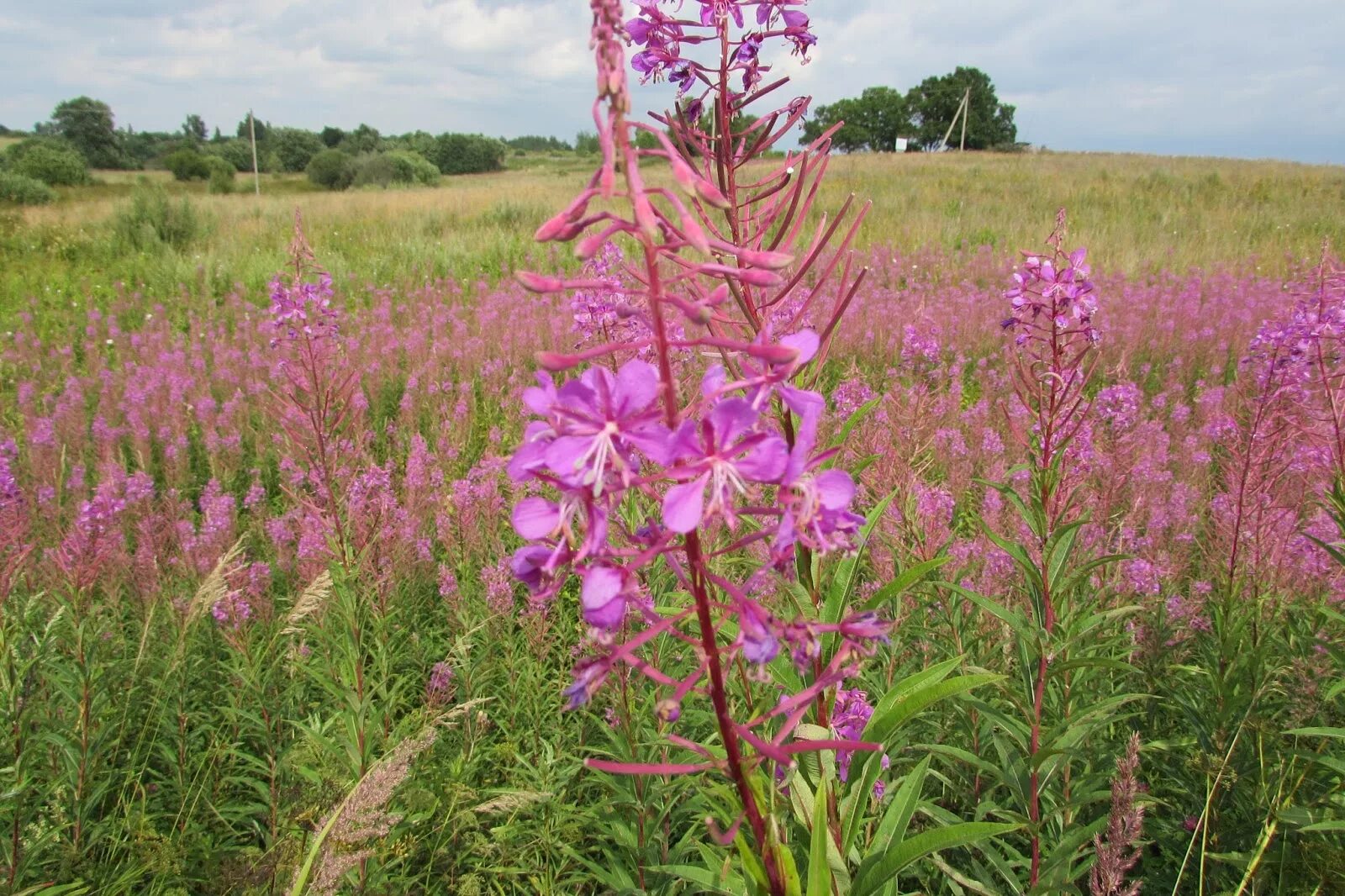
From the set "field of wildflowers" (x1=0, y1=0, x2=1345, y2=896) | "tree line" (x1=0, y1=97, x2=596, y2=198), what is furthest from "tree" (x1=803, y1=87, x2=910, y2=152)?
"field of wildflowers" (x1=0, y1=0, x2=1345, y2=896)

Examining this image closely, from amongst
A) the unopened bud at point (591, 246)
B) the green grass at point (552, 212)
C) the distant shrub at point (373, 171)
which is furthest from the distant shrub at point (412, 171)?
the unopened bud at point (591, 246)

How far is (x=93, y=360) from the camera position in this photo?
24.5ft

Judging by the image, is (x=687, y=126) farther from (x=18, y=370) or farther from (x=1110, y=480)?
(x=18, y=370)

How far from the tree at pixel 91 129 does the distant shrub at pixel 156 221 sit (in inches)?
2461

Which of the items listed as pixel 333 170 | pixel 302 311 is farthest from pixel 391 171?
pixel 302 311

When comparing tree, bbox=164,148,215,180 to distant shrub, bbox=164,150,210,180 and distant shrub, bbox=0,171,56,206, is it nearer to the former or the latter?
distant shrub, bbox=164,150,210,180

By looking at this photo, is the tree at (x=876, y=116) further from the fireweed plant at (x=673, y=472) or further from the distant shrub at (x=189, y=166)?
the fireweed plant at (x=673, y=472)

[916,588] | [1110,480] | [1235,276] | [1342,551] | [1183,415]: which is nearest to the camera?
[1342,551]

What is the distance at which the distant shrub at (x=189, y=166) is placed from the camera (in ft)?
135

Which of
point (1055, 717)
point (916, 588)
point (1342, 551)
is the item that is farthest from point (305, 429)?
point (1342, 551)

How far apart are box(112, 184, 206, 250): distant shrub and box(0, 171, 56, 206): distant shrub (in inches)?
458

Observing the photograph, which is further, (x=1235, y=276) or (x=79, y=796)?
(x=1235, y=276)

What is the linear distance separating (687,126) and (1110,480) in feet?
9.00

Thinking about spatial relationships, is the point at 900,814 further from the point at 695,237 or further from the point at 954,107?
the point at 954,107
